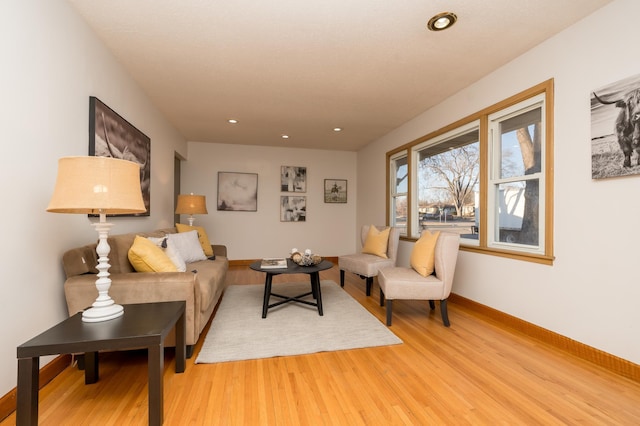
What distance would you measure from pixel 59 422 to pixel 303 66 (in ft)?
10.1

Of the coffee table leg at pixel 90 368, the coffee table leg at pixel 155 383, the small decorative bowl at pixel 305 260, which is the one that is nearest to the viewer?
the coffee table leg at pixel 155 383

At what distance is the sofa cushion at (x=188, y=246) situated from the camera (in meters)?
3.34

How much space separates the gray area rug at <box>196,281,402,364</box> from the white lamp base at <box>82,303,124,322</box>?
732 mm

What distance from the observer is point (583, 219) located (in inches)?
85.8

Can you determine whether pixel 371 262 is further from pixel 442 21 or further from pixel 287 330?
pixel 442 21

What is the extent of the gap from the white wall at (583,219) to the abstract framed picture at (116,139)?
3677 mm

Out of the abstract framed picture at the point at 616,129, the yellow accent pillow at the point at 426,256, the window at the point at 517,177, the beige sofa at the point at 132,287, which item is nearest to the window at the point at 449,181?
the window at the point at 517,177

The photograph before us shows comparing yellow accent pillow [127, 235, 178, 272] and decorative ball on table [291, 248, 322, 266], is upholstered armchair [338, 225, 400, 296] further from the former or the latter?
yellow accent pillow [127, 235, 178, 272]

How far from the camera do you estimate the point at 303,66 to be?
287cm

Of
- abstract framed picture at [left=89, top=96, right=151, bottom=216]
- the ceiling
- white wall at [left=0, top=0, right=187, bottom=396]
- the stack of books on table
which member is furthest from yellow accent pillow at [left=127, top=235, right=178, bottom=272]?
the ceiling

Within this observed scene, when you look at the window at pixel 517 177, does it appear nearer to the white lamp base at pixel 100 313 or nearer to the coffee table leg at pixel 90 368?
the white lamp base at pixel 100 313

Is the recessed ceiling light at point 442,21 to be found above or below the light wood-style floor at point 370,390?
above

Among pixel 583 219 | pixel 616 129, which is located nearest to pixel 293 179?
pixel 583 219

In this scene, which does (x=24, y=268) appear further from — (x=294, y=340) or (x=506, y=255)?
(x=506, y=255)
